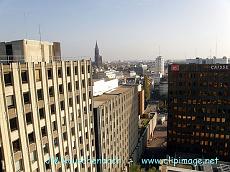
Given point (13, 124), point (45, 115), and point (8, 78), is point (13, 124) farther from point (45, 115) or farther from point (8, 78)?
point (45, 115)

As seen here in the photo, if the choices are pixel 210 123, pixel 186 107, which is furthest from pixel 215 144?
pixel 186 107

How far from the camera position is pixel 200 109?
116 m

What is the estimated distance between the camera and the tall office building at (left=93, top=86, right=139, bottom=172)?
69.9 m

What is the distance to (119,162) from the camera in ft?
294

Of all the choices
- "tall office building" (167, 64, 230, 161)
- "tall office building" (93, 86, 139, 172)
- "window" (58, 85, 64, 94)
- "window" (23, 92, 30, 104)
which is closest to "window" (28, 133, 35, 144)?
"window" (23, 92, 30, 104)

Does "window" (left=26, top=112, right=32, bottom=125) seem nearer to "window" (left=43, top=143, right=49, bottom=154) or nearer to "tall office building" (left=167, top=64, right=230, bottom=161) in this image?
"window" (left=43, top=143, right=49, bottom=154)

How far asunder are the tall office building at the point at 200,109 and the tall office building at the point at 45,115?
68569 millimetres

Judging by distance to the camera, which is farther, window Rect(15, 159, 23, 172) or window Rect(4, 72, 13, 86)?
window Rect(15, 159, 23, 172)

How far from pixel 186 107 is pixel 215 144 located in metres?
23.8

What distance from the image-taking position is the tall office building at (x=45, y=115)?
35.3m

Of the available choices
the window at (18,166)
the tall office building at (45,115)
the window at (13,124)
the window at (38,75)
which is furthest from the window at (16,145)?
the window at (38,75)

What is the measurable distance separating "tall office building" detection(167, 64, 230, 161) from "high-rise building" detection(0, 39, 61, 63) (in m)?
79.2

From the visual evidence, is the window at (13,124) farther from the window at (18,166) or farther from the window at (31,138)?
the window at (18,166)

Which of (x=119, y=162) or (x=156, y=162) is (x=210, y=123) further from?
(x=119, y=162)
